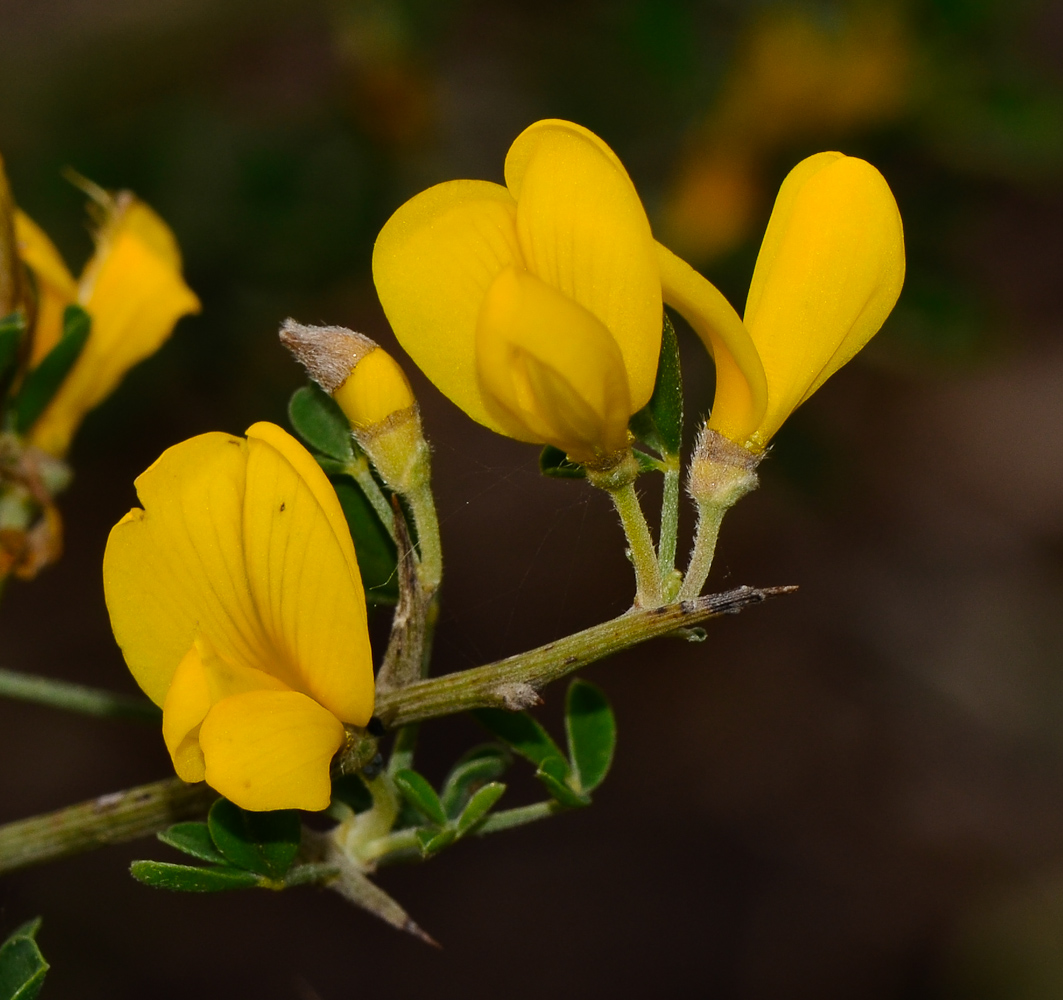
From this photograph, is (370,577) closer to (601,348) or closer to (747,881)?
(601,348)

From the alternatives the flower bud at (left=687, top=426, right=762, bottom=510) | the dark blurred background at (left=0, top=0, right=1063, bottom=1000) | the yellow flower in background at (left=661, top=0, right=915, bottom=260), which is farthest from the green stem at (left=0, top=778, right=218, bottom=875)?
the yellow flower in background at (left=661, top=0, right=915, bottom=260)

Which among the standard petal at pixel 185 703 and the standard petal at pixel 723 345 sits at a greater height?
the standard petal at pixel 723 345

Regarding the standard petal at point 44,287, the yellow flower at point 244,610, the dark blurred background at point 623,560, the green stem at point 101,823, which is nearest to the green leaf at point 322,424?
the yellow flower at point 244,610

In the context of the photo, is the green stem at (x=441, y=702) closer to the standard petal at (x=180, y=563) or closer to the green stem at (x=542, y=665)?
the green stem at (x=542, y=665)

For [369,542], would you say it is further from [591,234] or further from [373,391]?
[591,234]

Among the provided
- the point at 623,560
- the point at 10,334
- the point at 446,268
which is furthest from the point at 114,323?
the point at 623,560
